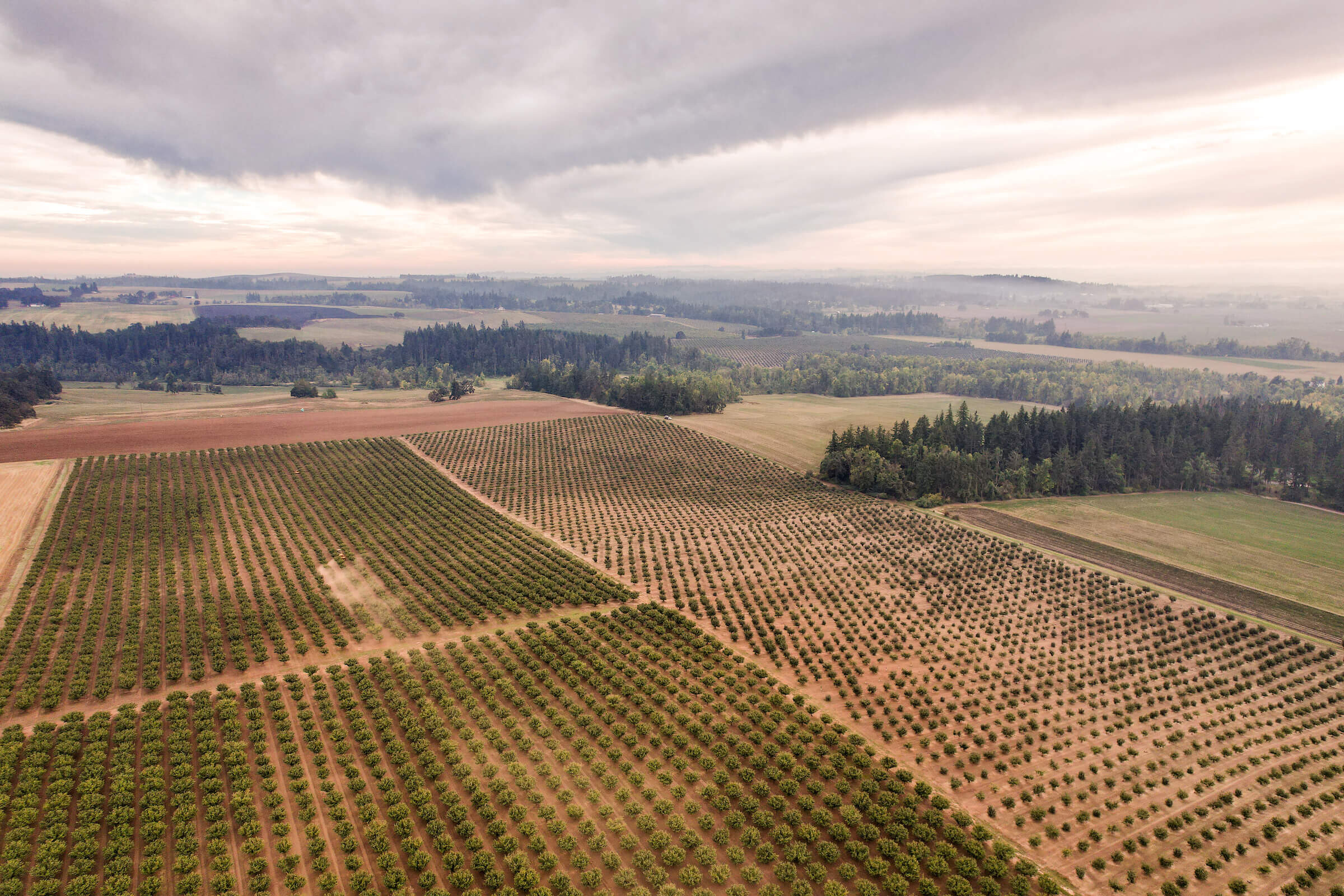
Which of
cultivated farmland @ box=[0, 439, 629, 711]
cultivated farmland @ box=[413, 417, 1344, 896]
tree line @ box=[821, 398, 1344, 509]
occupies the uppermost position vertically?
tree line @ box=[821, 398, 1344, 509]

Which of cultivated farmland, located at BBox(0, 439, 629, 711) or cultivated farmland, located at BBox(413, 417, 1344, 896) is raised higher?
cultivated farmland, located at BBox(0, 439, 629, 711)

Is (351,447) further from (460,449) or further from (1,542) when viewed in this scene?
(1,542)

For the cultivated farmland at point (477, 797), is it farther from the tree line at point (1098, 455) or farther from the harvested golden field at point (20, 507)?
the tree line at point (1098, 455)

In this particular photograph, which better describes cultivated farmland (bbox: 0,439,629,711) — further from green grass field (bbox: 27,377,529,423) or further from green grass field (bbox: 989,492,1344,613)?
green grass field (bbox: 989,492,1344,613)

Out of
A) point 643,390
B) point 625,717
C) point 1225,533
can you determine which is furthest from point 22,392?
point 1225,533

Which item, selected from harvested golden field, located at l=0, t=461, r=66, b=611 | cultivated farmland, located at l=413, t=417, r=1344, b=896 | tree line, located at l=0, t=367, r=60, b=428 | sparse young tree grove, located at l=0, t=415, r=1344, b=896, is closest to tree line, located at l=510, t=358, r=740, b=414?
cultivated farmland, located at l=413, t=417, r=1344, b=896

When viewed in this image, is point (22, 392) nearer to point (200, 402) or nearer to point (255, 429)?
point (200, 402)

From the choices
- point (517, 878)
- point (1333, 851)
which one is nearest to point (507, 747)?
point (517, 878)
